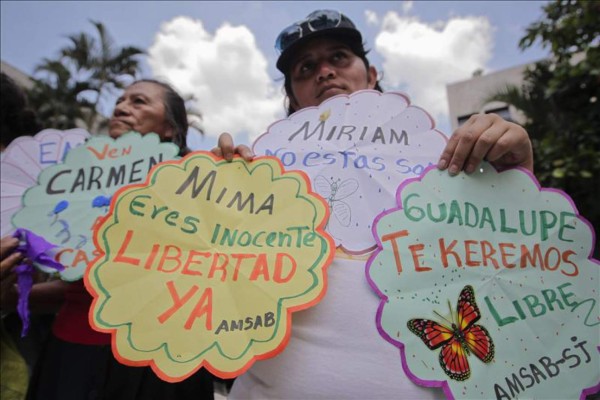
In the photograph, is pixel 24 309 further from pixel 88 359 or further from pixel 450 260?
pixel 450 260

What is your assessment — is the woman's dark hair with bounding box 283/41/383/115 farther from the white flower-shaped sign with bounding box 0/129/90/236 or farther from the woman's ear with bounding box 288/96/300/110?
the white flower-shaped sign with bounding box 0/129/90/236

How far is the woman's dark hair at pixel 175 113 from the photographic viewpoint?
1.24 meters

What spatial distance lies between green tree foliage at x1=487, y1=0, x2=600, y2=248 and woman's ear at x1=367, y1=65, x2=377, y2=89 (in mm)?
2117

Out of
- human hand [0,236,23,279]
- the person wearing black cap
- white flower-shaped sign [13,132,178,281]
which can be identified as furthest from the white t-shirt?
human hand [0,236,23,279]

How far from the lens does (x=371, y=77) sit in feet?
3.62

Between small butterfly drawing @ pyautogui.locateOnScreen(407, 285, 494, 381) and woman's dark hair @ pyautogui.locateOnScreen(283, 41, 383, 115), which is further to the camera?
woman's dark hair @ pyautogui.locateOnScreen(283, 41, 383, 115)

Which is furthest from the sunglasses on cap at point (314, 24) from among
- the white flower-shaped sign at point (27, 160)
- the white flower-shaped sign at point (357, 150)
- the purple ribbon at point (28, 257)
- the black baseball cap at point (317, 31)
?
the purple ribbon at point (28, 257)

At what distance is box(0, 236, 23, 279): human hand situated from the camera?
32.5 inches

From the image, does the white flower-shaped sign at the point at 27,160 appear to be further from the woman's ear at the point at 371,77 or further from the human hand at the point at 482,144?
the human hand at the point at 482,144

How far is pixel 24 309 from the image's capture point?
789 mm

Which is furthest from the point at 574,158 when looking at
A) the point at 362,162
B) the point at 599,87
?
the point at 362,162

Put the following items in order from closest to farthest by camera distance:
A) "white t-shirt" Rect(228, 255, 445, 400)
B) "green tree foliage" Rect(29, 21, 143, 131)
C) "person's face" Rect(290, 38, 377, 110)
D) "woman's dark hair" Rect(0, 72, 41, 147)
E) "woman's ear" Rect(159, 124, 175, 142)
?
"white t-shirt" Rect(228, 255, 445, 400), "person's face" Rect(290, 38, 377, 110), "woman's ear" Rect(159, 124, 175, 142), "woman's dark hair" Rect(0, 72, 41, 147), "green tree foliage" Rect(29, 21, 143, 131)

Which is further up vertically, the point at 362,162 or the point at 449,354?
the point at 362,162

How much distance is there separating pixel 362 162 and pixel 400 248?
0.19 metres
